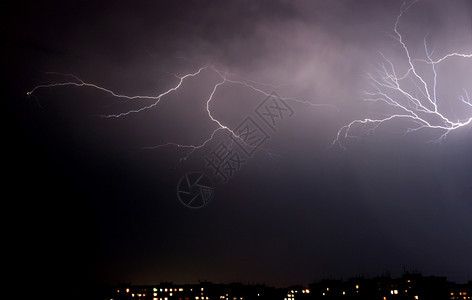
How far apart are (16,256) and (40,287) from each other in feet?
7.40

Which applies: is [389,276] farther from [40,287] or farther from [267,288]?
[40,287]

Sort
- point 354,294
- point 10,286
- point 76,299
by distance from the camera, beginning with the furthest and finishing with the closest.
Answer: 1. point 354,294
2. point 76,299
3. point 10,286

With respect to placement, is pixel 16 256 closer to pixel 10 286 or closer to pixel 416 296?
pixel 10 286

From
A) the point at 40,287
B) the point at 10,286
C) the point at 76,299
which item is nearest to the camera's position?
the point at 10,286

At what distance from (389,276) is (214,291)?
37.2 ft

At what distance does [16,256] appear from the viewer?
26.0m

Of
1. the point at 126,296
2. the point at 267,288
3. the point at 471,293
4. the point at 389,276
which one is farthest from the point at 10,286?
the point at 471,293

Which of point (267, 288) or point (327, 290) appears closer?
point (327, 290)

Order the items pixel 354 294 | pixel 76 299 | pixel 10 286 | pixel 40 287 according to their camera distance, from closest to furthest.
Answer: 1. pixel 10 286
2. pixel 40 287
3. pixel 76 299
4. pixel 354 294

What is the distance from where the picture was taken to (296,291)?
112 ft

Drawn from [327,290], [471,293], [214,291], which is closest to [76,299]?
[214,291]

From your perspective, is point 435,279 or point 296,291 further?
point 296,291

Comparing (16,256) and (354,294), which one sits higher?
(16,256)

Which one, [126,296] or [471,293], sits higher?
[126,296]
